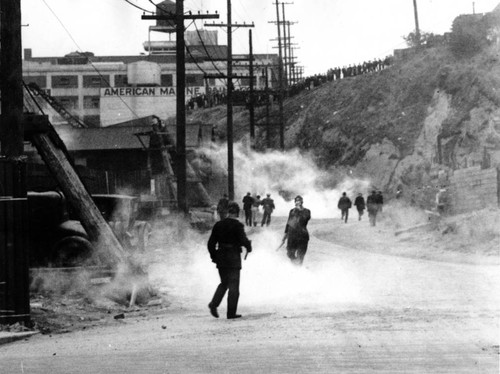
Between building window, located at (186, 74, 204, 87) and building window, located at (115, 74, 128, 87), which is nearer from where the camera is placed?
building window, located at (115, 74, 128, 87)

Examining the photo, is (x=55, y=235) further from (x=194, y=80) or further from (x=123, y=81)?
(x=194, y=80)

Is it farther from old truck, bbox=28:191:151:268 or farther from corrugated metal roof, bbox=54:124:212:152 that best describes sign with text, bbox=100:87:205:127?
old truck, bbox=28:191:151:268

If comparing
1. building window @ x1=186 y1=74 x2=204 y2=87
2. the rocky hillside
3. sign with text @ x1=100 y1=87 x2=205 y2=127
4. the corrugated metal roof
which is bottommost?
the corrugated metal roof

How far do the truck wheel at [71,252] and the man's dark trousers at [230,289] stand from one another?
660cm

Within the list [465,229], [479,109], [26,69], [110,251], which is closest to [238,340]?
[110,251]

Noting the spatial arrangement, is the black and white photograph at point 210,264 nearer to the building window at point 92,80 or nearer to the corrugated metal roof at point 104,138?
the corrugated metal roof at point 104,138

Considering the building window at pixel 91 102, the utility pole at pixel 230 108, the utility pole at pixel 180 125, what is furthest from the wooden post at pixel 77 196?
the building window at pixel 91 102

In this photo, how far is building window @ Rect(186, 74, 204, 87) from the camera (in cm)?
10744

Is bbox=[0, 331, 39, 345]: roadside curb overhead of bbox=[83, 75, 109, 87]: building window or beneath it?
beneath

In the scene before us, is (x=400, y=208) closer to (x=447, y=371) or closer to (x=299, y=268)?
(x=299, y=268)

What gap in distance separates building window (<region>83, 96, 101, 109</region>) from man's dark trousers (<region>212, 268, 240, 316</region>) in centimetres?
8822

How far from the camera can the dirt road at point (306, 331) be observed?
8.10 metres

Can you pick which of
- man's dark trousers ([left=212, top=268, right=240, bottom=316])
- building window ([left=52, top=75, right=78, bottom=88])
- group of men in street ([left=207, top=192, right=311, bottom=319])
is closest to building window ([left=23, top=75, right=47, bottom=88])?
building window ([left=52, top=75, right=78, bottom=88])

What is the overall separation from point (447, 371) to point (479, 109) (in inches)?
2199
